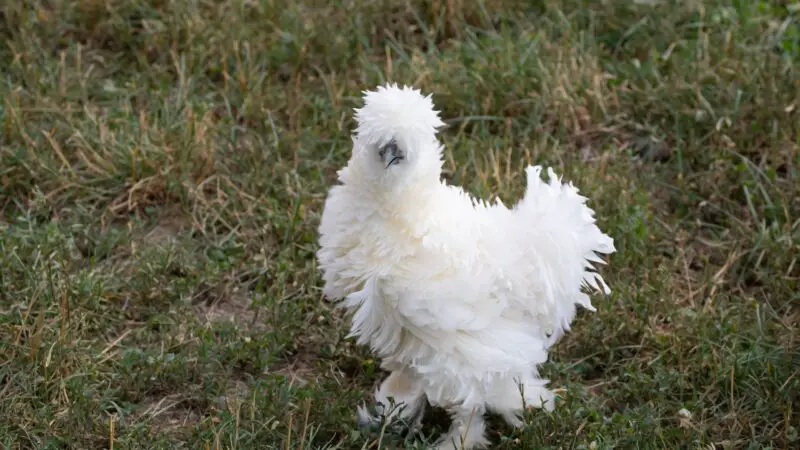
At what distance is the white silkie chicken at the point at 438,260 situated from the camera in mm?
3045

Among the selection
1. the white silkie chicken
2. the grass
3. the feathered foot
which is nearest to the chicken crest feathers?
the white silkie chicken

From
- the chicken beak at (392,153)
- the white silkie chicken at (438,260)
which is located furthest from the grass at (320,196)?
the chicken beak at (392,153)

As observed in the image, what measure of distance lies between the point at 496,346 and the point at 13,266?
1913 mm

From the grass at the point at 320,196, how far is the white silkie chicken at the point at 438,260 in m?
0.36

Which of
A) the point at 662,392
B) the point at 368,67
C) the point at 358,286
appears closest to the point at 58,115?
the point at 368,67

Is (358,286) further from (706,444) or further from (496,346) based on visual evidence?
(706,444)

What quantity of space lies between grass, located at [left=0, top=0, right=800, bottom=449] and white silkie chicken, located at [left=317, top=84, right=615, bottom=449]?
364 millimetres

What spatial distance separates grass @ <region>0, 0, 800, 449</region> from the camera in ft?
11.7

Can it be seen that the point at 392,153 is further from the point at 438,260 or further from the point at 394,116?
the point at 438,260

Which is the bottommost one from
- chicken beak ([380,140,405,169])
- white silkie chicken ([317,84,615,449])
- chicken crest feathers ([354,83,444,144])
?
white silkie chicken ([317,84,615,449])

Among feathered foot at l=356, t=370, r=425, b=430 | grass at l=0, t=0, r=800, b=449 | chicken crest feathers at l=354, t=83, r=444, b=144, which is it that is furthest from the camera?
grass at l=0, t=0, r=800, b=449

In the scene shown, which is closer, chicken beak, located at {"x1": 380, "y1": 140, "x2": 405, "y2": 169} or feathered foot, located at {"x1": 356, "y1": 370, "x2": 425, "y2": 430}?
chicken beak, located at {"x1": 380, "y1": 140, "x2": 405, "y2": 169}

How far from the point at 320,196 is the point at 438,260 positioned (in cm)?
148

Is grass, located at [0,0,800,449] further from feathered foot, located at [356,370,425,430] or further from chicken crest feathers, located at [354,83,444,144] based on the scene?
chicken crest feathers, located at [354,83,444,144]
